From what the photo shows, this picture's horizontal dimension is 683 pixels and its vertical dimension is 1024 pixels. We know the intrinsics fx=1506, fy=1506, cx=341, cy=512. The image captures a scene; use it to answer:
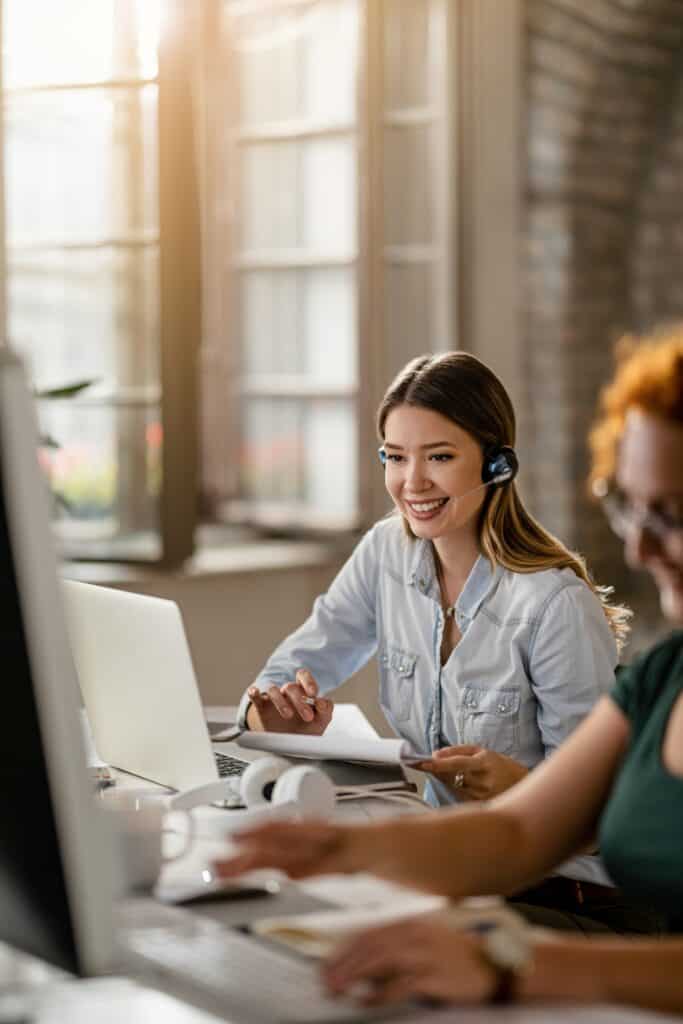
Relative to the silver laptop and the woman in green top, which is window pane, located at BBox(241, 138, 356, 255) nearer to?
the silver laptop

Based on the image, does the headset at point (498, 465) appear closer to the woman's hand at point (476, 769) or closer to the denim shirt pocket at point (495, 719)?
the denim shirt pocket at point (495, 719)

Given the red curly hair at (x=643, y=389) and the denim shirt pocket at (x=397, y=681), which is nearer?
the red curly hair at (x=643, y=389)

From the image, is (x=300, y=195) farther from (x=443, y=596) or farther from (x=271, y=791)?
(x=271, y=791)

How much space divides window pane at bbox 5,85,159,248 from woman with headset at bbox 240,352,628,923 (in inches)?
65.3

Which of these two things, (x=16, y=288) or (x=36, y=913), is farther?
(x=16, y=288)

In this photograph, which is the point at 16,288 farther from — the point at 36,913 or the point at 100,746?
the point at 36,913

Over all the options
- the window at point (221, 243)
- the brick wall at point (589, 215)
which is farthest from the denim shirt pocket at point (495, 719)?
the brick wall at point (589, 215)

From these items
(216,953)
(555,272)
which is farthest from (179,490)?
(216,953)

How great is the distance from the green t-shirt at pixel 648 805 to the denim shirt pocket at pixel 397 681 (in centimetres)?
78

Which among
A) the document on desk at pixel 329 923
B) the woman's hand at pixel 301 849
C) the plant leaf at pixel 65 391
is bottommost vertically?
the document on desk at pixel 329 923

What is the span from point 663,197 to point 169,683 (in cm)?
357

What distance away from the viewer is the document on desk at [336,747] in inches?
77.5

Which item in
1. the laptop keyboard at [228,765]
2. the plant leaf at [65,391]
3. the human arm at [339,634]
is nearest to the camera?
the laptop keyboard at [228,765]

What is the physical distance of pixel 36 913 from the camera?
107cm
